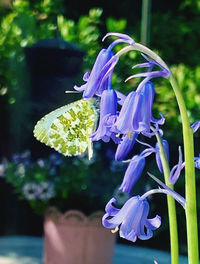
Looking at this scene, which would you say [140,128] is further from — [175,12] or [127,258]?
[175,12]

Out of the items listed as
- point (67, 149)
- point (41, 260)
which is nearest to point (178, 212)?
point (41, 260)

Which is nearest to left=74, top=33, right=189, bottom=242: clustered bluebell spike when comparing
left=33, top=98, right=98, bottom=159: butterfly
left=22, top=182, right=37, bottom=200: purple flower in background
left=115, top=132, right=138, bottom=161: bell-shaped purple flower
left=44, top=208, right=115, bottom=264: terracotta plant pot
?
left=115, top=132, right=138, bottom=161: bell-shaped purple flower

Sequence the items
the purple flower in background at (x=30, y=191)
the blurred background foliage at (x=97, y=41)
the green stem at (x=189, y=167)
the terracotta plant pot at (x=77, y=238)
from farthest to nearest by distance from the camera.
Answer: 1. the blurred background foliage at (x=97, y=41)
2. the purple flower in background at (x=30, y=191)
3. the terracotta plant pot at (x=77, y=238)
4. the green stem at (x=189, y=167)

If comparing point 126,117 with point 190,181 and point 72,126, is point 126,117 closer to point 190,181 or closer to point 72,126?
point 190,181

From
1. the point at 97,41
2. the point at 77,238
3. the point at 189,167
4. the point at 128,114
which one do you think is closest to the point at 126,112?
the point at 128,114

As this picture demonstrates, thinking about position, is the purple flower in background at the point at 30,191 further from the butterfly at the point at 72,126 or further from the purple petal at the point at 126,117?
the purple petal at the point at 126,117

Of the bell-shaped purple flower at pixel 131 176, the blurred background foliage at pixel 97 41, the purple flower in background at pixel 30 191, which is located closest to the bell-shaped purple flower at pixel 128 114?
the bell-shaped purple flower at pixel 131 176

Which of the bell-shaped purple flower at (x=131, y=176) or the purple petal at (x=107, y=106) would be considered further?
the bell-shaped purple flower at (x=131, y=176)
